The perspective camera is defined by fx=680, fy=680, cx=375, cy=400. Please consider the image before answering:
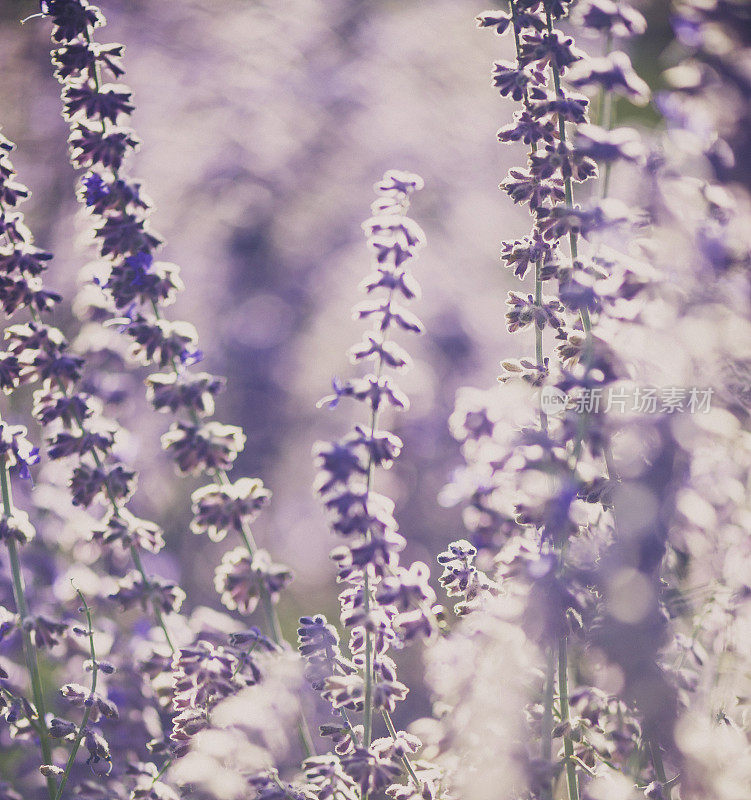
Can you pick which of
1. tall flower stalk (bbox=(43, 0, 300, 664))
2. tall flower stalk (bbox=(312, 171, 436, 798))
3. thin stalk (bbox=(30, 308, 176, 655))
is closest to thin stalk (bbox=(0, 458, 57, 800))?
thin stalk (bbox=(30, 308, 176, 655))

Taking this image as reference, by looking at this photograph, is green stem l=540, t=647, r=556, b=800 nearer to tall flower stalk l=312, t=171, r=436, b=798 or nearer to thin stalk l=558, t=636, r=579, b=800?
thin stalk l=558, t=636, r=579, b=800

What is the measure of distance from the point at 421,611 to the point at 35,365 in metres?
0.78

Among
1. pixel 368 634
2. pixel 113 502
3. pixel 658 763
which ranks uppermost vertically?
A: pixel 113 502

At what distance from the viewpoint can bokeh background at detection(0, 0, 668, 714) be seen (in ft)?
12.0

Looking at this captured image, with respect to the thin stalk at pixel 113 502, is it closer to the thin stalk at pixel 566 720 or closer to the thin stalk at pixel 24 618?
the thin stalk at pixel 24 618

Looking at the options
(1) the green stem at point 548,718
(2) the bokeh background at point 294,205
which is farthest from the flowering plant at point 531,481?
(2) the bokeh background at point 294,205

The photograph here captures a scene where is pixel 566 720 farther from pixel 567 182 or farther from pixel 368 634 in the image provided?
pixel 567 182

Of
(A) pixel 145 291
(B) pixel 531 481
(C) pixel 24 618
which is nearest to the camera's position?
(B) pixel 531 481

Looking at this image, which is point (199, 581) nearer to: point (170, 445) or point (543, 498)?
point (170, 445)

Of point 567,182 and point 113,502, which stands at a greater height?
point 567,182

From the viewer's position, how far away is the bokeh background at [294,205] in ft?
12.0

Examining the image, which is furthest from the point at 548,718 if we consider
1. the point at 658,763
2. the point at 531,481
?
the point at 531,481

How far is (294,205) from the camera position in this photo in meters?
4.52

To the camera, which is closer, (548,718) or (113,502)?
(548,718)
